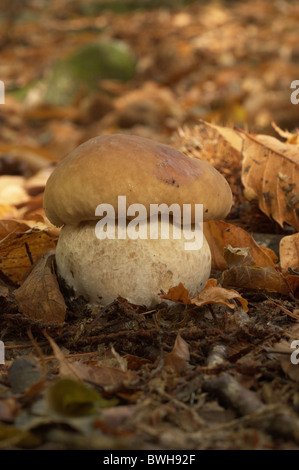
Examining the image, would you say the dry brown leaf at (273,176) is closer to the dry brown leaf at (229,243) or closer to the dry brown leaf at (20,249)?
the dry brown leaf at (229,243)

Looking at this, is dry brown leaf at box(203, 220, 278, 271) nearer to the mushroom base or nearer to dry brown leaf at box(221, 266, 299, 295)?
dry brown leaf at box(221, 266, 299, 295)

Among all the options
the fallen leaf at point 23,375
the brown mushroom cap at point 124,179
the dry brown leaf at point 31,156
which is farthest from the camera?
the dry brown leaf at point 31,156

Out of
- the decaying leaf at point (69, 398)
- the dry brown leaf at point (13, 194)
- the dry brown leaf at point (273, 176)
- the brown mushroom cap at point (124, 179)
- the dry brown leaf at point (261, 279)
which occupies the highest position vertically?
the brown mushroom cap at point (124, 179)

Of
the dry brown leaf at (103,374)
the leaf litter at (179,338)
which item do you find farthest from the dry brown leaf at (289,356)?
the dry brown leaf at (103,374)

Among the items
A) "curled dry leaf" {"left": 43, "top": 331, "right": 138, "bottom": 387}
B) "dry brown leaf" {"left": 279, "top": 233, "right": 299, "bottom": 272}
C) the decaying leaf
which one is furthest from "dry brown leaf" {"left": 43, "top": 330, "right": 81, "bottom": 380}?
"dry brown leaf" {"left": 279, "top": 233, "right": 299, "bottom": 272}

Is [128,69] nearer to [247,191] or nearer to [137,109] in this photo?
[137,109]

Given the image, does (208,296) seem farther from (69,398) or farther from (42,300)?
(69,398)

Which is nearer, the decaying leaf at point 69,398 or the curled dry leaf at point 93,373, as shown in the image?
the decaying leaf at point 69,398

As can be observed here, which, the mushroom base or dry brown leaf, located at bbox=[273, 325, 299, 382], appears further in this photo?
the mushroom base
